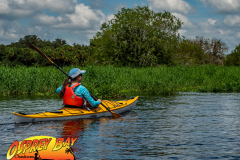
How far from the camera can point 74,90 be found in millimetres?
8312

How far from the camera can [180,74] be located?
21.1 metres

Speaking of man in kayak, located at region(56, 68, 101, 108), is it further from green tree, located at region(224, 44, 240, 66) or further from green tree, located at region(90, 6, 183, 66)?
green tree, located at region(224, 44, 240, 66)

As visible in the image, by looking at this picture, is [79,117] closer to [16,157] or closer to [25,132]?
[25,132]

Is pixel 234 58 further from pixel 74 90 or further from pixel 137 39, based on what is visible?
pixel 74 90

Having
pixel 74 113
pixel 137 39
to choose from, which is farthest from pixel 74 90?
pixel 137 39

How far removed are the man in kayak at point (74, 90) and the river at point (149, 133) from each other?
56 cm

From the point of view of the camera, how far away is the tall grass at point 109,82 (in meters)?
15.7

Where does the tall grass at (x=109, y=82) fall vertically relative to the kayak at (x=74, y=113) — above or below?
above

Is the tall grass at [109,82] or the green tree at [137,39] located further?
the green tree at [137,39]

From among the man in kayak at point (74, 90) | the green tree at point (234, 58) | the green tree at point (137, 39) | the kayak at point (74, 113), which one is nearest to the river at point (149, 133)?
the kayak at point (74, 113)

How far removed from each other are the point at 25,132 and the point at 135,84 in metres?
11.2

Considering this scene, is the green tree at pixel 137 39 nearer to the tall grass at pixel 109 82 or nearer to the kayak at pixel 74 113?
the tall grass at pixel 109 82

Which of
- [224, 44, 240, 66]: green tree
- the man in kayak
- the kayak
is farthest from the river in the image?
[224, 44, 240, 66]: green tree

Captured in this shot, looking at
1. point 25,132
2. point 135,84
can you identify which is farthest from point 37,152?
point 135,84
